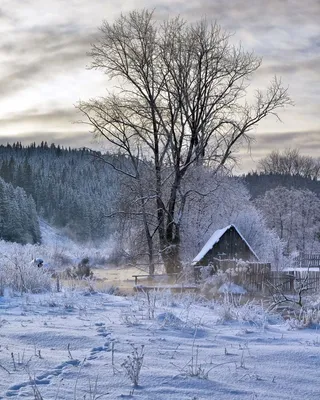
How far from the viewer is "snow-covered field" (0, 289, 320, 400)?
426cm

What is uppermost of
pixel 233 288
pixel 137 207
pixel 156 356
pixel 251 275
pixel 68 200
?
pixel 68 200

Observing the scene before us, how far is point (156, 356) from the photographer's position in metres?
5.37

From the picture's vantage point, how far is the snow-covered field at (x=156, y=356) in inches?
168

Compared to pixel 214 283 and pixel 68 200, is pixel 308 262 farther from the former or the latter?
pixel 68 200

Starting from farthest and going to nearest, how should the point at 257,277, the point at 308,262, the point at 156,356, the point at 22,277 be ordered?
the point at 308,262 → the point at 257,277 → the point at 22,277 → the point at 156,356

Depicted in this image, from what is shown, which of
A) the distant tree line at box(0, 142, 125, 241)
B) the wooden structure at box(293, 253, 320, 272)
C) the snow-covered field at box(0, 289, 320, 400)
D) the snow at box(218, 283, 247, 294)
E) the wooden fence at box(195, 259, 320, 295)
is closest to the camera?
the snow-covered field at box(0, 289, 320, 400)

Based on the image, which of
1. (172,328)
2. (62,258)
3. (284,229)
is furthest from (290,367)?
(284,229)

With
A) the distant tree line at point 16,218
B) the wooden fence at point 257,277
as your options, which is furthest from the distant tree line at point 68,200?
the wooden fence at point 257,277

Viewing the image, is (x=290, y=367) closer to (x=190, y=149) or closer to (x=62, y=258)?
(x=190, y=149)

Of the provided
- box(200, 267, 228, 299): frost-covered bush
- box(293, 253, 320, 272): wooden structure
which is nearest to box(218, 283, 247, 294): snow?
box(200, 267, 228, 299): frost-covered bush

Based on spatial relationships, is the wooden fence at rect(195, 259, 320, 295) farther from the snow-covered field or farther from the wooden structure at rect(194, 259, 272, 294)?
the snow-covered field

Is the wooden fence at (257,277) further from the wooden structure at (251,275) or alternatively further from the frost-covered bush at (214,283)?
the frost-covered bush at (214,283)

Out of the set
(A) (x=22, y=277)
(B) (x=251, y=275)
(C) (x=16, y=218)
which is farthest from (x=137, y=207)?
(C) (x=16, y=218)

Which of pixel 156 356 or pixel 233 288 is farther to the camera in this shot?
pixel 233 288
